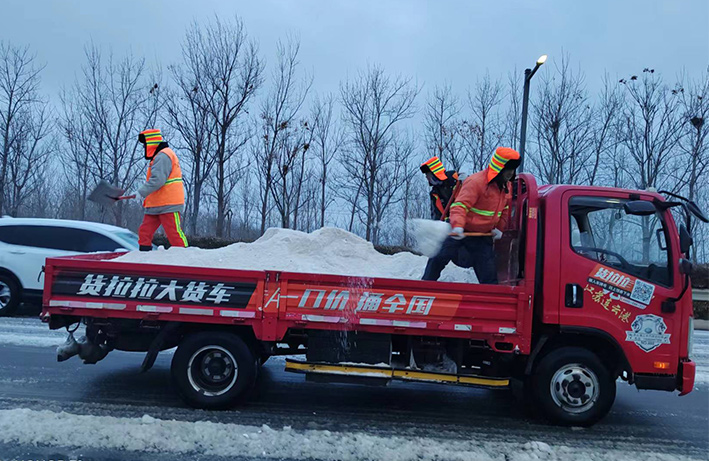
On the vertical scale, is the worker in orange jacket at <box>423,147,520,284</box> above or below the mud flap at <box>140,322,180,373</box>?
above

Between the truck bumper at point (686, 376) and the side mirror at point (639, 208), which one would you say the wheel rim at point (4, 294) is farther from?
the truck bumper at point (686, 376)

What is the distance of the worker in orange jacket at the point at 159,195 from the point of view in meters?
6.49

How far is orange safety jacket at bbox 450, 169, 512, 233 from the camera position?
5.06m

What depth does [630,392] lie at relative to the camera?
6.35 m

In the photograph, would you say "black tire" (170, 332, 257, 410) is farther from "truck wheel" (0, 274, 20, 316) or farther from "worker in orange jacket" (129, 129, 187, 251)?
"truck wheel" (0, 274, 20, 316)

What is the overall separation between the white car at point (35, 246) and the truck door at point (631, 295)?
7.89 m

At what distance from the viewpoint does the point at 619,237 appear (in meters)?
4.81

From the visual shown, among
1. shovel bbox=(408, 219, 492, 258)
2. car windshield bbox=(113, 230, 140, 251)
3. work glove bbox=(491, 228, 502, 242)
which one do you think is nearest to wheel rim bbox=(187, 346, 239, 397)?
shovel bbox=(408, 219, 492, 258)

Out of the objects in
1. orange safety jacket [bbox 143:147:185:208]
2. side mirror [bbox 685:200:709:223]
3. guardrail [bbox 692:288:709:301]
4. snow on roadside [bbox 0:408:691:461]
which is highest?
orange safety jacket [bbox 143:147:185:208]

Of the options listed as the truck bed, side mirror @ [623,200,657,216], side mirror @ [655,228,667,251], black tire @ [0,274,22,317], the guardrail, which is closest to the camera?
side mirror @ [623,200,657,216]

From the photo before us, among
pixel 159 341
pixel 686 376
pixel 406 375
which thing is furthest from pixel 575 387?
pixel 159 341

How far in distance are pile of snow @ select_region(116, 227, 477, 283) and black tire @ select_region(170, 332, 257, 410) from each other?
3.35 ft

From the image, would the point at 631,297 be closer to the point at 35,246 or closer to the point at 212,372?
the point at 212,372

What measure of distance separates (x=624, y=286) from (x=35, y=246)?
9798 mm
